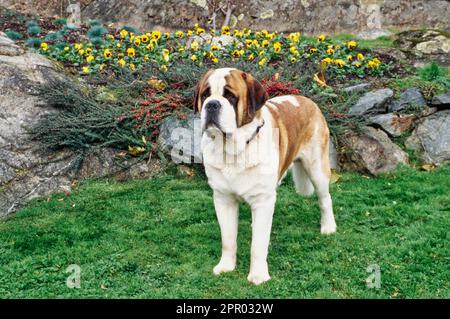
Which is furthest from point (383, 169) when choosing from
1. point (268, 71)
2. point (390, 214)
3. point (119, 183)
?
point (119, 183)

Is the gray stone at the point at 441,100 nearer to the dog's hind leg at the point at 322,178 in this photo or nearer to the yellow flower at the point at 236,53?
the yellow flower at the point at 236,53

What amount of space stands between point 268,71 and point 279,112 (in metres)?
3.14

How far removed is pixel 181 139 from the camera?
7051 mm

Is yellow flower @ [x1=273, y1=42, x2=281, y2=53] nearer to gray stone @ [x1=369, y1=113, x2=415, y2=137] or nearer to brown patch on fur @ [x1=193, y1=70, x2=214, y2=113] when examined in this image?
gray stone @ [x1=369, y1=113, x2=415, y2=137]

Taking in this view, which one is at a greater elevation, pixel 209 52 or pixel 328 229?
pixel 209 52

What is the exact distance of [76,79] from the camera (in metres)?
8.04

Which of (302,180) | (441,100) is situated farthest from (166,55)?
(441,100)

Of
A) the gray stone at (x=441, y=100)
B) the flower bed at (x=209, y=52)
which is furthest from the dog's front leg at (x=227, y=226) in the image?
the gray stone at (x=441, y=100)

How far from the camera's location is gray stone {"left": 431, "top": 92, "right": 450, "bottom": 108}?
7.57 metres

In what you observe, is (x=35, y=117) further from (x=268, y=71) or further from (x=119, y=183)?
(x=268, y=71)

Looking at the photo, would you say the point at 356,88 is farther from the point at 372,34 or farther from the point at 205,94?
the point at 205,94

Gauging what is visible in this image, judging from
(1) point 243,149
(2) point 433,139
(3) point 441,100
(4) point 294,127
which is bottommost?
(2) point 433,139

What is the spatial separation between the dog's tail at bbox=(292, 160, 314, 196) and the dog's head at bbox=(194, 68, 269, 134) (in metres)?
1.30

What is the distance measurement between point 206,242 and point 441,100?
4105 millimetres
